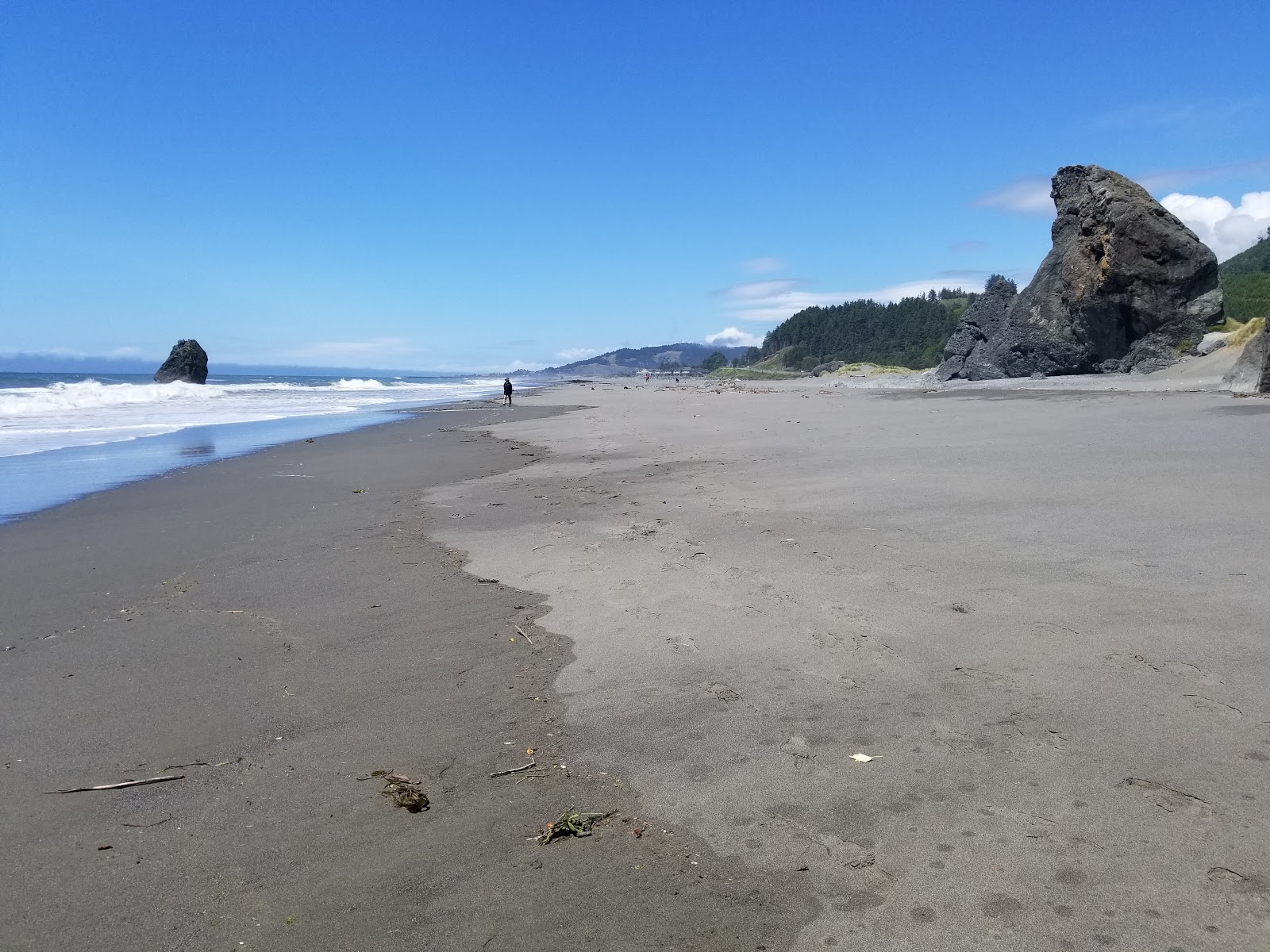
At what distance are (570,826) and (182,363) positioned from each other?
7252cm

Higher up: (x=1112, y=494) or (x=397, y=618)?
(x=1112, y=494)

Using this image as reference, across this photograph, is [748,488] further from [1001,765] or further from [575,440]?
[575,440]

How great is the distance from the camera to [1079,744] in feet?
10.0

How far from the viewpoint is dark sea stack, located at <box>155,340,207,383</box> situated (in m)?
63.7

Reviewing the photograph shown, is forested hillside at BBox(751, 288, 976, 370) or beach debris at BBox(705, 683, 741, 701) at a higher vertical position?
forested hillside at BBox(751, 288, 976, 370)

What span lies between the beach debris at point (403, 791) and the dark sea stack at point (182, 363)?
70705 mm

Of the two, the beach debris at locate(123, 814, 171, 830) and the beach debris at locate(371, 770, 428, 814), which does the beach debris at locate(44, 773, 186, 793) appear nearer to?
the beach debris at locate(123, 814, 171, 830)

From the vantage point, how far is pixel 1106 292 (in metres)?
29.8

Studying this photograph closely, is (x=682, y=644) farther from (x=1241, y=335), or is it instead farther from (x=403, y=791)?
(x=1241, y=335)

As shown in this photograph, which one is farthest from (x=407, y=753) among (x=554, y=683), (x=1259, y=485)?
(x=1259, y=485)

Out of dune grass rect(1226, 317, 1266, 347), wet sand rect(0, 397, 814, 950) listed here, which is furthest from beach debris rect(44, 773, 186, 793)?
dune grass rect(1226, 317, 1266, 347)

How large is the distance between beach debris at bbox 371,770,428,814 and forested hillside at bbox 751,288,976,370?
271 ft

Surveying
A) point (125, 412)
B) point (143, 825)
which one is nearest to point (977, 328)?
point (125, 412)

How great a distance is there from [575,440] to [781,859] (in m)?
14.9
